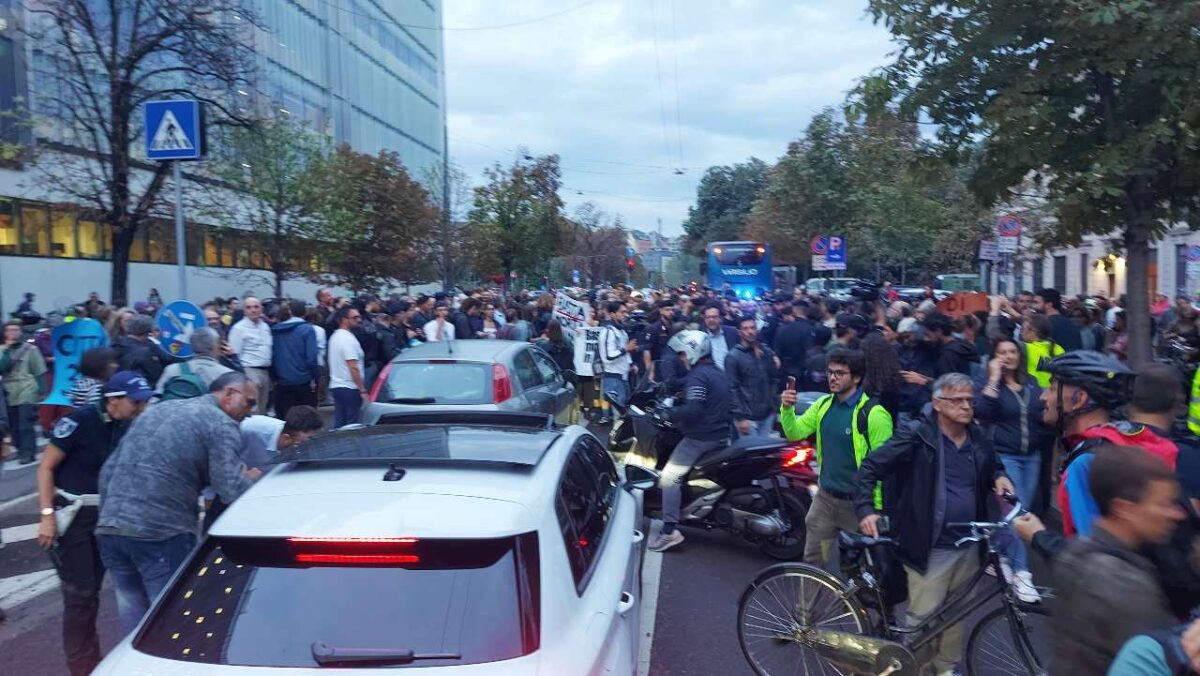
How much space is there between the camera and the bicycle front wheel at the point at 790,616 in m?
4.76

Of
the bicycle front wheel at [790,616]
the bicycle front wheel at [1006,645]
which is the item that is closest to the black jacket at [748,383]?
the bicycle front wheel at [790,616]

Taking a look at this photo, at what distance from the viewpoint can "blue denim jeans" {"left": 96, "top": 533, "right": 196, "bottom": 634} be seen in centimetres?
429

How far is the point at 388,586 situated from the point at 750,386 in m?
5.91

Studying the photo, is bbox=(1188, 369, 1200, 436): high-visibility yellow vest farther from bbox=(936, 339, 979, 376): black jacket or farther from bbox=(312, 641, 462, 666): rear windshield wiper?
bbox=(312, 641, 462, 666): rear windshield wiper

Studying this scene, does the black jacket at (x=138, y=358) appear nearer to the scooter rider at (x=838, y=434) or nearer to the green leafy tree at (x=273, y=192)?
the scooter rider at (x=838, y=434)

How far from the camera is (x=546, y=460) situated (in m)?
3.69

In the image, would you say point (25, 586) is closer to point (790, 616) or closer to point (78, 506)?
point (78, 506)

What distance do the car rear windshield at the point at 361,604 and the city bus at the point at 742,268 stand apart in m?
30.9

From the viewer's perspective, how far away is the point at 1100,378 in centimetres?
446

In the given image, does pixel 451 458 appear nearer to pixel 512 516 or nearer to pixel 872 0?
pixel 512 516

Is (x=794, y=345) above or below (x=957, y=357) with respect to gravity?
below

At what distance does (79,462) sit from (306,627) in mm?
2488

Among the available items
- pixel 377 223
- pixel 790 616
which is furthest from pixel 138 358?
pixel 377 223

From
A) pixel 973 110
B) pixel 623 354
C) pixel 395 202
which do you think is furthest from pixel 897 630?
pixel 395 202
